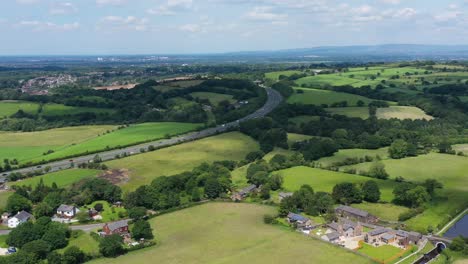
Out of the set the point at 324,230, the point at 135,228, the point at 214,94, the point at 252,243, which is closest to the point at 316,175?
the point at 324,230

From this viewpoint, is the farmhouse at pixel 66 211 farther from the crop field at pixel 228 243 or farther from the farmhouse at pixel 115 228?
the crop field at pixel 228 243

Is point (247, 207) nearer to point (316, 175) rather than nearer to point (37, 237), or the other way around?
point (316, 175)

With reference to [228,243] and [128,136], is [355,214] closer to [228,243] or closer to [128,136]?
[228,243]

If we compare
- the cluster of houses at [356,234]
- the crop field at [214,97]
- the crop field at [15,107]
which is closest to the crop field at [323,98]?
the crop field at [214,97]

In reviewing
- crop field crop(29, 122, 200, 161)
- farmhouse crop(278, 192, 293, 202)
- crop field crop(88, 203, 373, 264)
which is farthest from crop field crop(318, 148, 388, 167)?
crop field crop(29, 122, 200, 161)

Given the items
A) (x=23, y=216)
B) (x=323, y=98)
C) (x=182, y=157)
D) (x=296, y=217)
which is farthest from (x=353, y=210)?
(x=323, y=98)

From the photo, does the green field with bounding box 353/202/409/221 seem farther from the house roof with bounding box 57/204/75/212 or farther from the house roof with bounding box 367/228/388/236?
the house roof with bounding box 57/204/75/212
